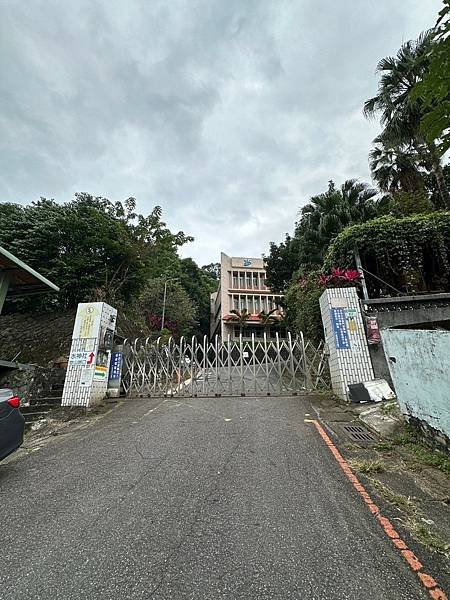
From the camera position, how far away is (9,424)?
345cm

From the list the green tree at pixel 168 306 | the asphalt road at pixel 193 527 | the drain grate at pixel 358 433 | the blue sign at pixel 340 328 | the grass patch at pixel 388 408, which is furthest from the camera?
the green tree at pixel 168 306

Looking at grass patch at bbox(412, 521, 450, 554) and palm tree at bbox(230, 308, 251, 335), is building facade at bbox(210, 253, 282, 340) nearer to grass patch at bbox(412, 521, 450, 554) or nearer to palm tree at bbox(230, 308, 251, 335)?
palm tree at bbox(230, 308, 251, 335)

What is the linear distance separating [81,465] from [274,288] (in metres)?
20.9

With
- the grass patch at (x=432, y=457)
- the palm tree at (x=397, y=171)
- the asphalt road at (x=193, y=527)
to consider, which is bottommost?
the asphalt road at (x=193, y=527)

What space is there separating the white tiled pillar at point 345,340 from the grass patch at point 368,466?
11.0ft

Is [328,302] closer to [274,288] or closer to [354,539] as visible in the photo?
[354,539]

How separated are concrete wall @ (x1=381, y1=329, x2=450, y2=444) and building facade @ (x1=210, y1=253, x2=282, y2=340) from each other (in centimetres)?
2687

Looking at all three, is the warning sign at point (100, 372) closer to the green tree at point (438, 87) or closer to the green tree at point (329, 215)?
the green tree at point (438, 87)

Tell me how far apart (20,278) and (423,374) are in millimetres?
9853

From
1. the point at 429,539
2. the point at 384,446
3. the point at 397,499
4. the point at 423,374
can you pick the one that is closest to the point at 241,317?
the point at 384,446

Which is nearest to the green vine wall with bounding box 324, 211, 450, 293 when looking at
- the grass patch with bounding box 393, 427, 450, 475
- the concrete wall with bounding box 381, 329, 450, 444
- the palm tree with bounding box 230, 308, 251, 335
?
the concrete wall with bounding box 381, 329, 450, 444

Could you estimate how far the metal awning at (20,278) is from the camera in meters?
6.87

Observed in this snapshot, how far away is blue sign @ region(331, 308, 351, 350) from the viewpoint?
7.04m

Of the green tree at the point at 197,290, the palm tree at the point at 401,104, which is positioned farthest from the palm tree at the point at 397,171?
the green tree at the point at 197,290
